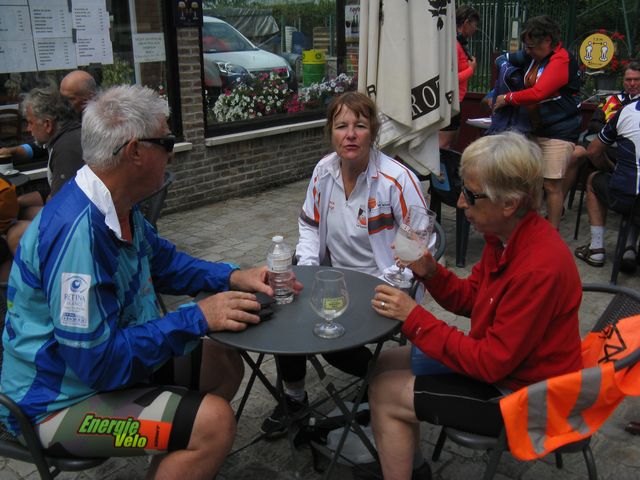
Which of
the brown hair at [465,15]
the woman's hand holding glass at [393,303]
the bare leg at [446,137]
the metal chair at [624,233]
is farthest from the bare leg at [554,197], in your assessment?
the woman's hand holding glass at [393,303]

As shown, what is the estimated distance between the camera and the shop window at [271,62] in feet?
22.5

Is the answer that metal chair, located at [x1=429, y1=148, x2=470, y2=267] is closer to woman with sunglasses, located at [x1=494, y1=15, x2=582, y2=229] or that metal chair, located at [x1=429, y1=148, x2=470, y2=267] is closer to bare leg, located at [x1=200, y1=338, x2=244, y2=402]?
woman with sunglasses, located at [x1=494, y1=15, x2=582, y2=229]

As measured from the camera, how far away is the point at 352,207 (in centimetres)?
295

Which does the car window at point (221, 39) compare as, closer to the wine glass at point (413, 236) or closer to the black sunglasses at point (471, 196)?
the wine glass at point (413, 236)

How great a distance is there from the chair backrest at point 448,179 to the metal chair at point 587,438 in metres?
2.53

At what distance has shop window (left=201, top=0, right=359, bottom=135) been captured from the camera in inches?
270

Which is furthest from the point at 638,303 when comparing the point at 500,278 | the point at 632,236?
the point at 632,236

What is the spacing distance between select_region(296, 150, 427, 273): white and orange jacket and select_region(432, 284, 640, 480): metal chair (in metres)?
0.85

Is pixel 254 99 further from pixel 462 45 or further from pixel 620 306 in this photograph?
pixel 620 306

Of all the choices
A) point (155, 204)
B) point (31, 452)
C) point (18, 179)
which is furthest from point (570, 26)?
point (31, 452)

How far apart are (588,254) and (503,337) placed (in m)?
3.55

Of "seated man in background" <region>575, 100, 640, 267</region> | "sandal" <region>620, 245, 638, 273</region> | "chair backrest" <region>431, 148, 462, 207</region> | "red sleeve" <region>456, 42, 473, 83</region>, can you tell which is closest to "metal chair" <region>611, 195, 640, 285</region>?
"seated man in background" <region>575, 100, 640, 267</region>

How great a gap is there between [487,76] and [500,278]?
8158 millimetres

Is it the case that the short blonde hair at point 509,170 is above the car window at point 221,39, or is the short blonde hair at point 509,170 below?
below
